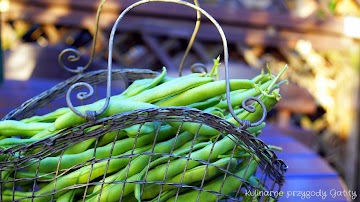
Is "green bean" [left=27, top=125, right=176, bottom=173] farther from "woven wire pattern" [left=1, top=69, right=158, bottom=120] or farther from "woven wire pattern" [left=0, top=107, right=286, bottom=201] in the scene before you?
"woven wire pattern" [left=1, top=69, right=158, bottom=120]

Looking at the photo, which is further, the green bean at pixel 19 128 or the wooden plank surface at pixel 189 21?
the wooden plank surface at pixel 189 21

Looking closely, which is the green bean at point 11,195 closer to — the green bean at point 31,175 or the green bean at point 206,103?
the green bean at point 31,175

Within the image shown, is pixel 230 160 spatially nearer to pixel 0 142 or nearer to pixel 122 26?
pixel 0 142

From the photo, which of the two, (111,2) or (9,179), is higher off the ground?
(111,2)

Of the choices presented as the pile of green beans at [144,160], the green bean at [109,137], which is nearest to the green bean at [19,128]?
Result: the pile of green beans at [144,160]

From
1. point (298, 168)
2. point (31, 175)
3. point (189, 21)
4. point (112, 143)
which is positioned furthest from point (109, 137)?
point (189, 21)

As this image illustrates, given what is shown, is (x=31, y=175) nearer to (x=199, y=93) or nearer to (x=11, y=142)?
(x=11, y=142)

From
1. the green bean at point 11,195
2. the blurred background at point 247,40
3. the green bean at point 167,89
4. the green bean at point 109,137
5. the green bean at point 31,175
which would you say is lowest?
the green bean at point 11,195

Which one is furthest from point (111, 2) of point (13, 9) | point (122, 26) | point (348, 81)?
point (348, 81)
